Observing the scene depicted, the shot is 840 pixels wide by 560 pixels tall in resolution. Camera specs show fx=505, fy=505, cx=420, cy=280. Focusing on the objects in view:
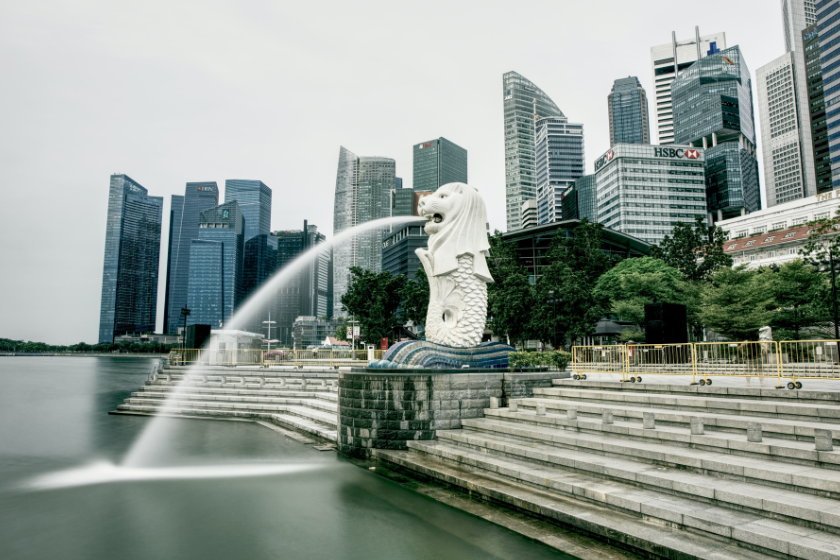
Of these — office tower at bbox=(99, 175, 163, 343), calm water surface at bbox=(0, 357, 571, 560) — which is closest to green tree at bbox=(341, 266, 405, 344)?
calm water surface at bbox=(0, 357, 571, 560)

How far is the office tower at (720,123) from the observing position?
136250 mm

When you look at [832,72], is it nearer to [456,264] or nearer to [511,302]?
[511,302]

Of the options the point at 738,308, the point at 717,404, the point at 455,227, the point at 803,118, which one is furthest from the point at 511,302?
the point at 803,118

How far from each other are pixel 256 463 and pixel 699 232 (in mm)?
40473

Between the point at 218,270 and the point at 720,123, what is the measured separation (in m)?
143

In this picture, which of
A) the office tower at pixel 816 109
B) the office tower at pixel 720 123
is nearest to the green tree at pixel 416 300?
the office tower at pixel 720 123

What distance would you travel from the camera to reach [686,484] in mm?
6141

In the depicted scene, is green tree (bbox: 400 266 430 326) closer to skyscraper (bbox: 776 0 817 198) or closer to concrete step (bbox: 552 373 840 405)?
concrete step (bbox: 552 373 840 405)

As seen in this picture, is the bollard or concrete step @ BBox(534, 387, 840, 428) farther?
concrete step @ BBox(534, 387, 840, 428)

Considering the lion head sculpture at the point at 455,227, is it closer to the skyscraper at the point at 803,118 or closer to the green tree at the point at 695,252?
the green tree at the point at 695,252

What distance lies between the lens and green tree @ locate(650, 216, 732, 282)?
39.1 metres

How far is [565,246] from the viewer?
1617 inches

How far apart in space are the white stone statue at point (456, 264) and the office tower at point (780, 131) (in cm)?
18682

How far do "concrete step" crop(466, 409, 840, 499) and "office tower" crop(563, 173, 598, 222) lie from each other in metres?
138
